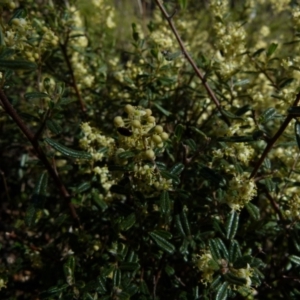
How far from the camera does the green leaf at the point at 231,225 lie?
4.82ft

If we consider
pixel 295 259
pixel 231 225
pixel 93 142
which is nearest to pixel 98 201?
pixel 93 142

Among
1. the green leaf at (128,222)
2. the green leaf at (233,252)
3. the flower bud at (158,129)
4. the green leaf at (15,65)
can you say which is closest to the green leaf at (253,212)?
the green leaf at (233,252)

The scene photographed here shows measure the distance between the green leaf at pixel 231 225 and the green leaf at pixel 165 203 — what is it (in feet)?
0.81

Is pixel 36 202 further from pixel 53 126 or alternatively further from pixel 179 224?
pixel 179 224

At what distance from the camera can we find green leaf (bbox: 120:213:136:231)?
1438mm

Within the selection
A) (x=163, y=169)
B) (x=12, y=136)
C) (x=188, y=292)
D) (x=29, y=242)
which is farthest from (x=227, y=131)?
(x=12, y=136)

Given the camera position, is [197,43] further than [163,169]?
Yes

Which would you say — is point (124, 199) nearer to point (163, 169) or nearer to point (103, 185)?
point (103, 185)

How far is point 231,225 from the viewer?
1.48 metres

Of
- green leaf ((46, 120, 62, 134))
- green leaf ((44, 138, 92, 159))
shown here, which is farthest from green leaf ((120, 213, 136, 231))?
green leaf ((46, 120, 62, 134))

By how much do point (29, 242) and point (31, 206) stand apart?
58 cm

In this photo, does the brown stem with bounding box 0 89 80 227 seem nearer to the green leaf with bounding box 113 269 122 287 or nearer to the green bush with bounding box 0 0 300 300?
the green bush with bounding box 0 0 300 300

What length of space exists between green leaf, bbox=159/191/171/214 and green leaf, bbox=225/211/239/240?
25cm

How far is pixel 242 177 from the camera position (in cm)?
147
